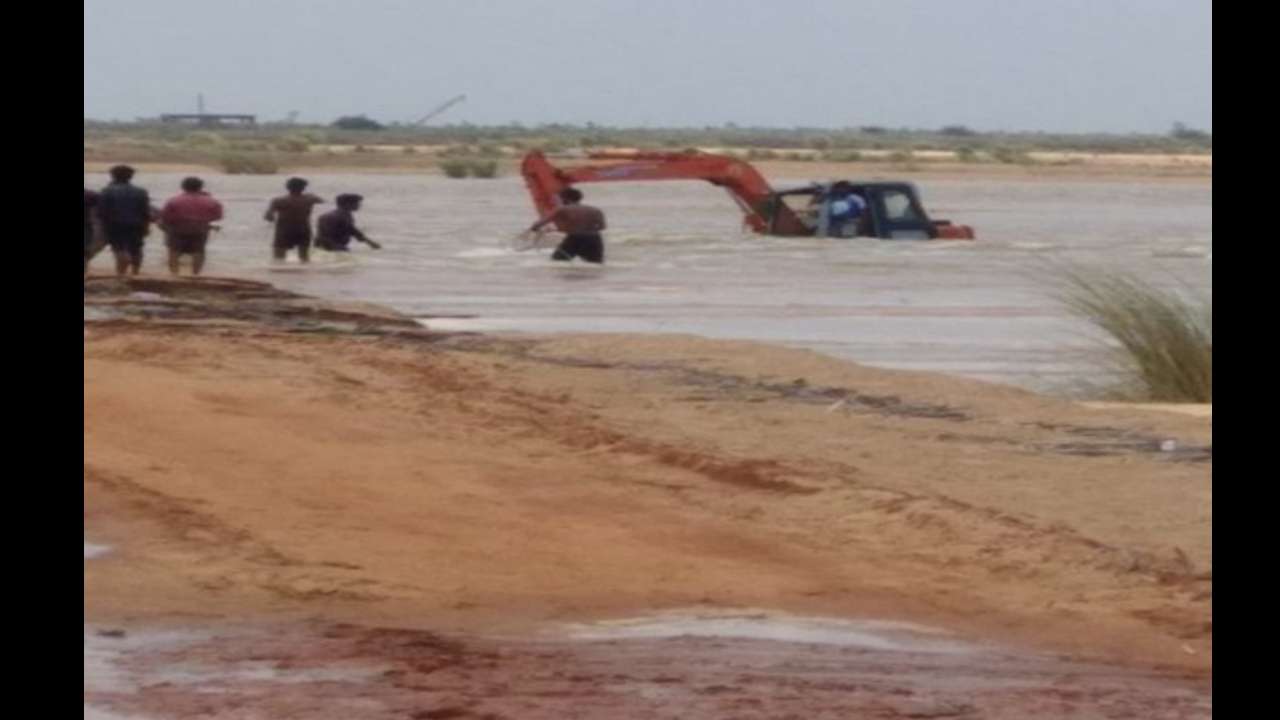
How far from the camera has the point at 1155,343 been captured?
20.9 m

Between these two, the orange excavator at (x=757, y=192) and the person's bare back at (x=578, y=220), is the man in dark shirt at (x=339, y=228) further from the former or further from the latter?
→ the orange excavator at (x=757, y=192)

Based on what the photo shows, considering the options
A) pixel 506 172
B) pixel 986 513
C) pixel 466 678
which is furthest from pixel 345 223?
pixel 506 172

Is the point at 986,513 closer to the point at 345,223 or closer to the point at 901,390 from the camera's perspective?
the point at 901,390

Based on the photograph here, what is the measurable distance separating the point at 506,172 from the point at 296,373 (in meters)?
83.4

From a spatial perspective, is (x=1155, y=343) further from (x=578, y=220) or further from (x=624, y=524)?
(x=578, y=220)

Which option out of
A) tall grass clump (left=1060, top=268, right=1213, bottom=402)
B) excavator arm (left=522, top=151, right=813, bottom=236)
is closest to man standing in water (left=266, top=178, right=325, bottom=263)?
excavator arm (left=522, top=151, right=813, bottom=236)

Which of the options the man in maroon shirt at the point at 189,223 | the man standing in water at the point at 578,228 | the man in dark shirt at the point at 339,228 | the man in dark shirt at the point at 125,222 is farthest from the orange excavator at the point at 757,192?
the man in dark shirt at the point at 125,222

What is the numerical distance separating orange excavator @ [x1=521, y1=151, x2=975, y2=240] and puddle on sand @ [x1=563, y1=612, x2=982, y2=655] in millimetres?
29331

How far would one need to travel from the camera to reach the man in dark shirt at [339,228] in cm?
3775

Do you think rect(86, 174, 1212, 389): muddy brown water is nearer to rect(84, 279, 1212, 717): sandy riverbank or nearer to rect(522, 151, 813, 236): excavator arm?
rect(522, 151, 813, 236): excavator arm

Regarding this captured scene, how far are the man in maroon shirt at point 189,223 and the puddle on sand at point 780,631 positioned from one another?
67.5 ft

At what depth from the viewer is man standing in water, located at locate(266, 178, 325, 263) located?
119ft

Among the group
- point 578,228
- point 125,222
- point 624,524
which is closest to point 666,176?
point 578,228
